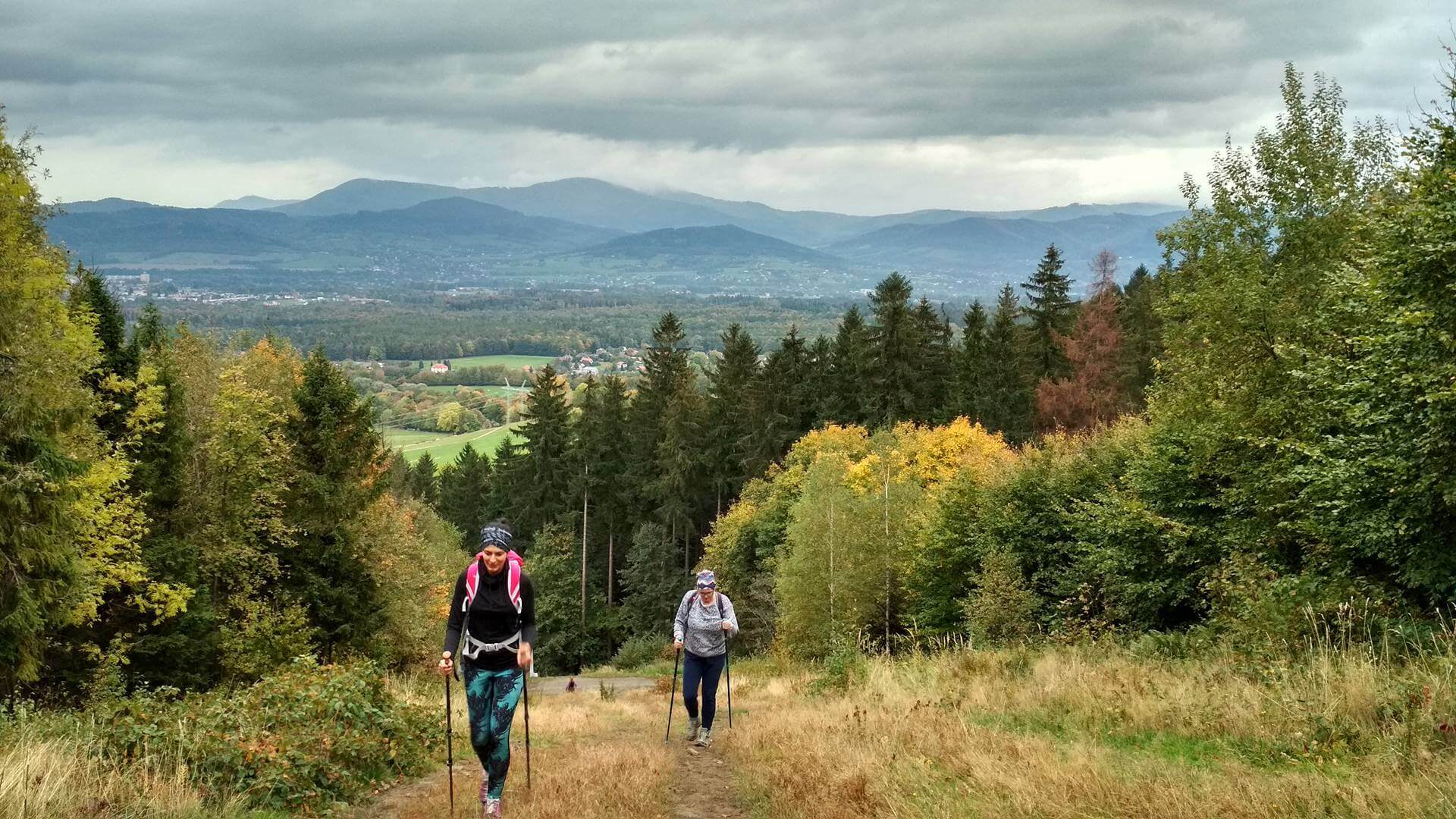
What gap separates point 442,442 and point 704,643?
372 ft

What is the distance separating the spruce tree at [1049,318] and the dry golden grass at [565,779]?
4751cm

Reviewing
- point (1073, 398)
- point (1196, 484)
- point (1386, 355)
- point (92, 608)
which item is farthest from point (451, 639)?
point (1073, 398)

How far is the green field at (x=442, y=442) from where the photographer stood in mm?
105188

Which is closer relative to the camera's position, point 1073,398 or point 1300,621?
point 1300,621

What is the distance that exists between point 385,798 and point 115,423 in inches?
823

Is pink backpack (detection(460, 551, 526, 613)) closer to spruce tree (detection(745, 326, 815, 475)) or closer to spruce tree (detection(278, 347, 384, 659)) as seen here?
spruce tree (detection(278, 347, 384, 659))

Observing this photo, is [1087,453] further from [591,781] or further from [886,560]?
[591,781]

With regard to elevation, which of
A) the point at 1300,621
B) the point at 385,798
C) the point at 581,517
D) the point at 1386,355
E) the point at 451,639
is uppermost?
the point at 1386,355

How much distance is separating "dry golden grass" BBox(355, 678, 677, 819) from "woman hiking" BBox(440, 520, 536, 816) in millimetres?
522

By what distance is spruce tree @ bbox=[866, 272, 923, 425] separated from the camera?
54844 mm

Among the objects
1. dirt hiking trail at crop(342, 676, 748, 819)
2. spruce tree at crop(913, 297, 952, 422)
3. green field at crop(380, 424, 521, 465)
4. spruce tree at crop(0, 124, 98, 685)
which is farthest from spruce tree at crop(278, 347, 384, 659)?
green field at crop(380, 424, 521, 465)

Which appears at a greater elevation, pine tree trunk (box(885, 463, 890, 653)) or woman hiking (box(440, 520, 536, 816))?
woman hiking (box(440, 520, 536, 816))

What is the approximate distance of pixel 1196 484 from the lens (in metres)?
22.1

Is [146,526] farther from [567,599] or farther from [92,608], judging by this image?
[567,599]
